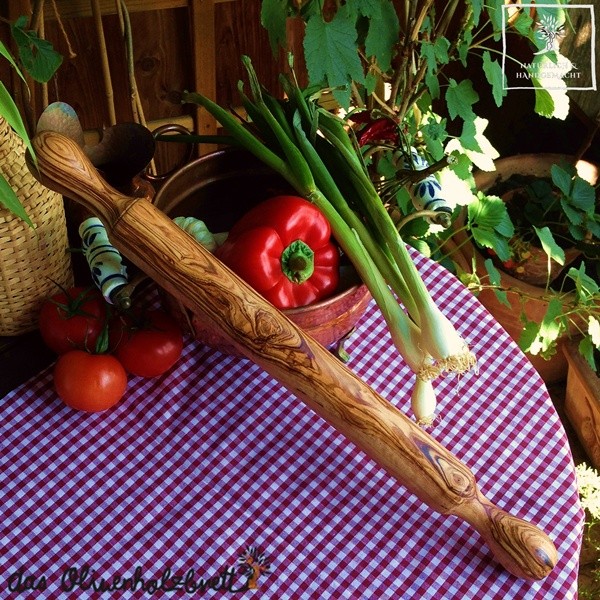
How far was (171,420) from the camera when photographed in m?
1.19

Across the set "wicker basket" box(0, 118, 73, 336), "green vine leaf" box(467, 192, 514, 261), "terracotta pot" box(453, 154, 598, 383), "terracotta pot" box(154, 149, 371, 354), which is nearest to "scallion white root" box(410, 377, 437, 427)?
"terracotta pot" box(154, 149, 371, 354)

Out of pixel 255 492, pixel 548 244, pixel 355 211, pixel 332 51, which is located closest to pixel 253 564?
pixel 255 492

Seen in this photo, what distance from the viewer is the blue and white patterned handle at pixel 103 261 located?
3.60ft

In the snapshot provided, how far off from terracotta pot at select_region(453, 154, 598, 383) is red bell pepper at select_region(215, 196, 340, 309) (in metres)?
0.94

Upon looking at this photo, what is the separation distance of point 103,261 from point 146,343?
0.13 meters

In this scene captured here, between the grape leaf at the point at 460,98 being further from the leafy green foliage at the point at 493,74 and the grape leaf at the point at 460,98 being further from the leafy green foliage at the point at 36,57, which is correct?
the leafy green foliage at the point at 36,57

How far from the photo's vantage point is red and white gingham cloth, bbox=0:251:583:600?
104 centimetres

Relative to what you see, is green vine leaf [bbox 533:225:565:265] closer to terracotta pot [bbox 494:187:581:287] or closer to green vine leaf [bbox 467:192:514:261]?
green vine leaf [bbox 467:192:514:261]

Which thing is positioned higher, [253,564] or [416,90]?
[416,90]

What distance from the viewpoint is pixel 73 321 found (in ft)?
3.83

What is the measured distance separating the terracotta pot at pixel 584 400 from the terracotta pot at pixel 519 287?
0.06 m

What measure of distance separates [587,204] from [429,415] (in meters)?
1.01

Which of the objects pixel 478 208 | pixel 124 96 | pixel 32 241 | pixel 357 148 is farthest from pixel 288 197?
pixel 124 96

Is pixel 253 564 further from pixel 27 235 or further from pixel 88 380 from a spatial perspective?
pixel 27 235
